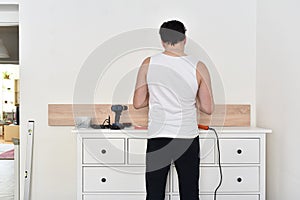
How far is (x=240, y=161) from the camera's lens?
247cm

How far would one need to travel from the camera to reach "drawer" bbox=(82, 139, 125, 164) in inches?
95.5

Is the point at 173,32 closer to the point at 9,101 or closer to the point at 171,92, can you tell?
the point at 171,92

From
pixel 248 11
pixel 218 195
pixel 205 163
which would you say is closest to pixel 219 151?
pixel 205 163

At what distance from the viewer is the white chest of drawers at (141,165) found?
2430 mm

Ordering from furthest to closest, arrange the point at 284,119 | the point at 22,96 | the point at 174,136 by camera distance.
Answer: the point at 22,96
the point at 284,119
the point at 174,136

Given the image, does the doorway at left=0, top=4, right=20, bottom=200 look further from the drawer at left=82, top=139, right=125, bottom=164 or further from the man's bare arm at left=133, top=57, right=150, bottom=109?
the man's bare arm at left=133, top=57, right=150, bottom=109

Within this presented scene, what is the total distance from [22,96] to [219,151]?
147 cm

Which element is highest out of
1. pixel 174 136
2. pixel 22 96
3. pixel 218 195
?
pixel 22 96

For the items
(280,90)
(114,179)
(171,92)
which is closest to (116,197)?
(114,179)

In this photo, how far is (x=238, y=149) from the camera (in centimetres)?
247

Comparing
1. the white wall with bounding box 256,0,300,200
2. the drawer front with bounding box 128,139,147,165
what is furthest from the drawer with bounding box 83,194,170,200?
the white wall with bounding box 256,0,300,200

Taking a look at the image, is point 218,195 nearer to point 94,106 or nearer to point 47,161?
point 94,106

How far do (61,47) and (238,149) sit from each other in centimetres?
145

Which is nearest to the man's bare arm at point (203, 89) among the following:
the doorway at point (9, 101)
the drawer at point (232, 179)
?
the drawer at point (232, 179)
